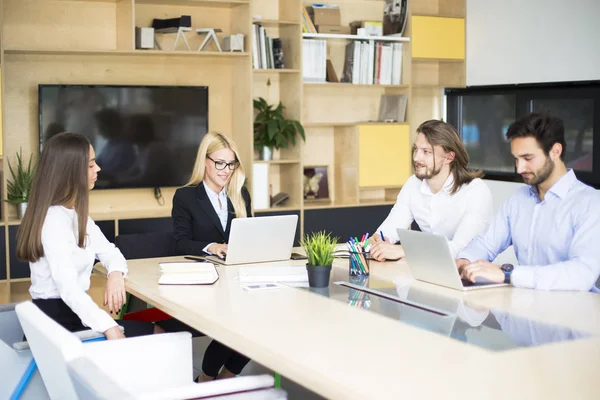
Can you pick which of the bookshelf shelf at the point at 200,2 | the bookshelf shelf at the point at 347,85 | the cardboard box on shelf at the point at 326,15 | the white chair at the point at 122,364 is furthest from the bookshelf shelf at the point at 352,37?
the white chair at the point at 122,364

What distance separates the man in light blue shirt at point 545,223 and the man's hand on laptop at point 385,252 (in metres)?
0.30

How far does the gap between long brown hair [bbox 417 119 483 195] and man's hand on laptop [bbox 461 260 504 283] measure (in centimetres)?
91

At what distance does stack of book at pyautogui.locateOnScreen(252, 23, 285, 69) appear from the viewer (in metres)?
5.88

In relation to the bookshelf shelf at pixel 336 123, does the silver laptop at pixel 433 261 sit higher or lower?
lower

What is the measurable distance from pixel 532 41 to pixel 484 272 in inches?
141

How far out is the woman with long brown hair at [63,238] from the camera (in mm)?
2801

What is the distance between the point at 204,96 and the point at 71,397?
13.5ft

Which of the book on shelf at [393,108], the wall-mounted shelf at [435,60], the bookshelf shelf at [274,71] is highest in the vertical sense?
the wall-mounted shelf at [435,60]

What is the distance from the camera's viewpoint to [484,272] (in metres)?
2.88

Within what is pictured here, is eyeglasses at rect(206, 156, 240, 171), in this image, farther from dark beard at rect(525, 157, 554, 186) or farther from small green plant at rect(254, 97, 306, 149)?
small green plant at rect(254, 97, 306, 149)

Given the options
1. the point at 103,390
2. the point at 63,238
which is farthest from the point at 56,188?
the point at 103,390

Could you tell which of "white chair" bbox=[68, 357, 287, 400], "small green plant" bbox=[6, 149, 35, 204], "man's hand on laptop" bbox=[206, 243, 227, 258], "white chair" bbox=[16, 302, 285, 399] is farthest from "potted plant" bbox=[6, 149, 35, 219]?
"white chair" bbox=[68, 357, 287, 400]

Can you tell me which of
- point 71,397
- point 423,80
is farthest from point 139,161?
point 71,397

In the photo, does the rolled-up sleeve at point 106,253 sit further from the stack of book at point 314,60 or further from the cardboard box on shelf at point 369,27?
the cardboard box on shelf at point 369,27
